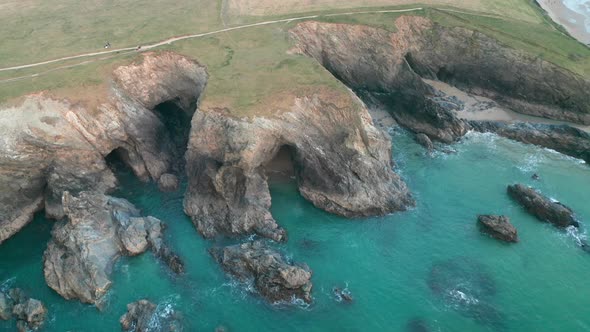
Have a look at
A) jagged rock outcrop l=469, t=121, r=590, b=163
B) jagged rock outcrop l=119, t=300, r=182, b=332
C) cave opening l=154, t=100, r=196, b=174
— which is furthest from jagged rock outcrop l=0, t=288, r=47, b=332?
jagged rock outcrop l=469, t=121, r=590, b=163

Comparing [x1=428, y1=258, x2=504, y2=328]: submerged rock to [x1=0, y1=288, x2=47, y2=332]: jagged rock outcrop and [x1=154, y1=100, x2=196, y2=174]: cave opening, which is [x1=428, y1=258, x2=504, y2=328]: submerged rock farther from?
[x1=0, y1=288, x2=47, y2=332]: jagged rock outcrop

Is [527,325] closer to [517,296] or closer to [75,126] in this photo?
[517,296]

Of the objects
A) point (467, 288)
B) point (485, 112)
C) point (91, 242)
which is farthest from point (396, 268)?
point (485, 112)

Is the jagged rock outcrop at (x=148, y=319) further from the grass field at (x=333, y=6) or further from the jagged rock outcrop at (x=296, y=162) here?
the grass field at (x=333, y=6)

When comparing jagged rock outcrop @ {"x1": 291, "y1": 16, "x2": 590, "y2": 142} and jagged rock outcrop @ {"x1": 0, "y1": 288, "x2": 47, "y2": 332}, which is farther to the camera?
jagged rock outcrop @ {"x1": 291, "y1": 16, "x2": 590, "y2": 142}

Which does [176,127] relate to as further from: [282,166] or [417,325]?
[417,325]

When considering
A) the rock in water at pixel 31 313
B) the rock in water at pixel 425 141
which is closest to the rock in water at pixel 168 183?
the rock in water at pixel 31 313

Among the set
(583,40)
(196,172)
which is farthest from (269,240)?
(583,40)
